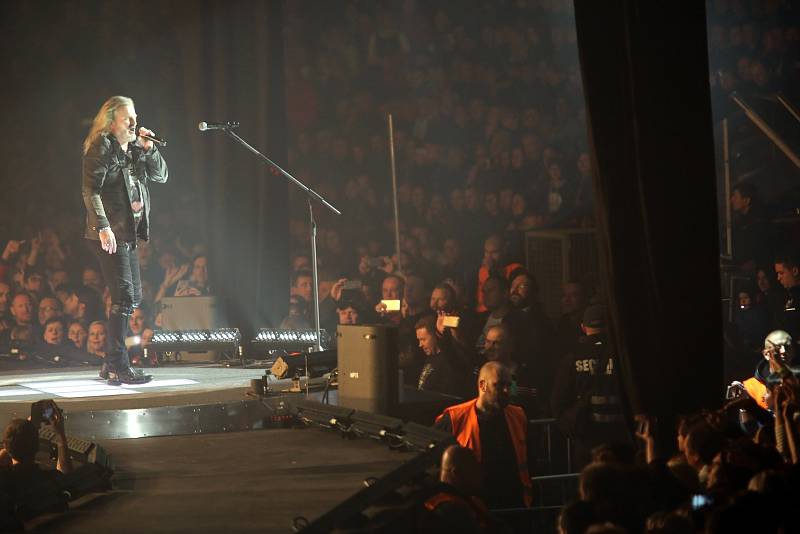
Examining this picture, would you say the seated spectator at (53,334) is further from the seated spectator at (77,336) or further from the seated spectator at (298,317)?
the seated spectator at (298,317)

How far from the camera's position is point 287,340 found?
8836 mm

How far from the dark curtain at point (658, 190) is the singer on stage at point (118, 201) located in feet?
11.0

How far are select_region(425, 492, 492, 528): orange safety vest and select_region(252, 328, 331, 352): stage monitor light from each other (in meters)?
4.92

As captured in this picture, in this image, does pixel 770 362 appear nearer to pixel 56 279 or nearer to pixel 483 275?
pixel 483 275

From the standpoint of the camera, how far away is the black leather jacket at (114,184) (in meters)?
6.78

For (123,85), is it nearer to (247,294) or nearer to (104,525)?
(247,294)

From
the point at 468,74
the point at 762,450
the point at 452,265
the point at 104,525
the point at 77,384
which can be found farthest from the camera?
the point at 468,74

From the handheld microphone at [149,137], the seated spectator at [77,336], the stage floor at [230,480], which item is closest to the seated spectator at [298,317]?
the seated spectator at [77,336]

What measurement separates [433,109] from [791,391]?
295 inches

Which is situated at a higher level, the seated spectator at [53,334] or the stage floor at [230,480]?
the seated spectator at [53,334]

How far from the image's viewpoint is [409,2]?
1173cm

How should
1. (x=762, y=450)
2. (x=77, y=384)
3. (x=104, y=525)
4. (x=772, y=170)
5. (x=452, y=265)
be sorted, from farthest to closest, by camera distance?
1. (x=452, y=265)
2. (x=772, y=170)
3. (x=77, y=384)
4. (x=104, y=525)
5. (x=762, y=450)

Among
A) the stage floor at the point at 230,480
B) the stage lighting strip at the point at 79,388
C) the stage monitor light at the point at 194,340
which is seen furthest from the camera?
the stage monitor light at the point at 194,340

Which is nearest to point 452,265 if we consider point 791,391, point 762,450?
point 791,391
